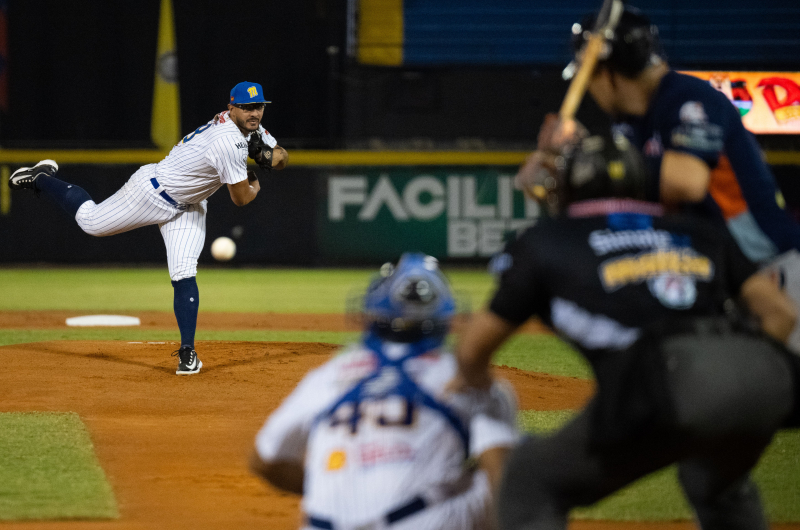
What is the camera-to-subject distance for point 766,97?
54.0 ft

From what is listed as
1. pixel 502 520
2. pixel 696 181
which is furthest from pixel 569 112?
pixel 502 520

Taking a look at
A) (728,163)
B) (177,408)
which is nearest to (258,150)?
(177,408)

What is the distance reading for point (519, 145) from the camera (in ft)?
55.0

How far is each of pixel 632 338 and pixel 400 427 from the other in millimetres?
538

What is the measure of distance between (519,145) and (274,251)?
→ 472 cm

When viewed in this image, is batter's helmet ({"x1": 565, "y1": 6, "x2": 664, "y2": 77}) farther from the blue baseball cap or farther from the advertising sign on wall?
the advertising sign on wall

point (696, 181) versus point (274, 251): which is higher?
point (696, 181)

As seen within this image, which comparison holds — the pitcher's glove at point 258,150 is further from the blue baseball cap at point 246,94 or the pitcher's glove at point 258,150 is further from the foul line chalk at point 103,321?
the foul line chalk at point 103,321

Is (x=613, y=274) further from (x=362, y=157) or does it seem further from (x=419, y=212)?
(x=419, y=212)

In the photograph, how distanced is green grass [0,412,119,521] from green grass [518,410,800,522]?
196 cm

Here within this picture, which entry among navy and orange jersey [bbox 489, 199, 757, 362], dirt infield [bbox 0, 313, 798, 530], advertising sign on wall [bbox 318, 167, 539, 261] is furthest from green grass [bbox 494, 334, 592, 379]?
advertising sign on wall [bbox 318, 167, 539, 261]

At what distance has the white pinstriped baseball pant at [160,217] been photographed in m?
6.69

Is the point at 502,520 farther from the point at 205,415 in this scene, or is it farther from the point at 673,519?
the point at 205,415

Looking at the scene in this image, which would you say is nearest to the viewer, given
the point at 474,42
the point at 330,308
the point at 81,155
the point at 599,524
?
the point at 599,524
